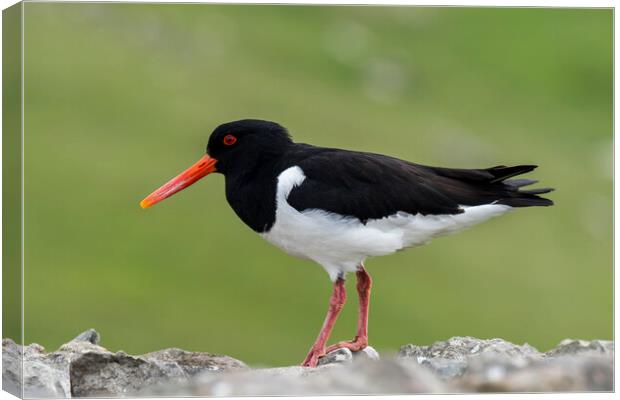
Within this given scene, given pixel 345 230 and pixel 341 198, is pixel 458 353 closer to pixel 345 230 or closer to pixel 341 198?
pixel 345 230

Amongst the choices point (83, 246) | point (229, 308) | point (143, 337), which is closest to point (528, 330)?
point (229, 308)

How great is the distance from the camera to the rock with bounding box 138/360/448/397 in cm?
714

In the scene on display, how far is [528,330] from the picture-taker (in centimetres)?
2158

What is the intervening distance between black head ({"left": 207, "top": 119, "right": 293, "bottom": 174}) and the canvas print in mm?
20

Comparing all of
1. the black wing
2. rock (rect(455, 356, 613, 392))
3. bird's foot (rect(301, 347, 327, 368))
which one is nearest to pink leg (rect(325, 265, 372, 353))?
bird's foot (rect(301, 347, 327, 368))

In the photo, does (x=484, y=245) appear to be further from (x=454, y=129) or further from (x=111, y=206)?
(x=111, y=206)

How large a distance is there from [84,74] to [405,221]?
536 inches

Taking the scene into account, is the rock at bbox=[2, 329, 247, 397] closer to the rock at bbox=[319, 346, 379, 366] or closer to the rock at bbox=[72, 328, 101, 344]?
the rock at bbox=[72, 328, 101, 344]

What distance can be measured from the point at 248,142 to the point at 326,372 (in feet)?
6.19

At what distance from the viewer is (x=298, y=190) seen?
8.20 metres

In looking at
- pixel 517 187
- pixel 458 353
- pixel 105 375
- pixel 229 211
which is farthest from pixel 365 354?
pixel 229 211

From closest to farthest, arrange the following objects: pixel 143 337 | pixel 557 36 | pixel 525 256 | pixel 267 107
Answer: pixel 557 36, pixel 267 107, pixel 143 337, pixel 525 256

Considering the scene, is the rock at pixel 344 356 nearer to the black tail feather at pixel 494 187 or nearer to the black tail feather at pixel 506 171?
the black tail feather at pixel 494 187

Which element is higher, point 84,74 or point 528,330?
point 84,74
